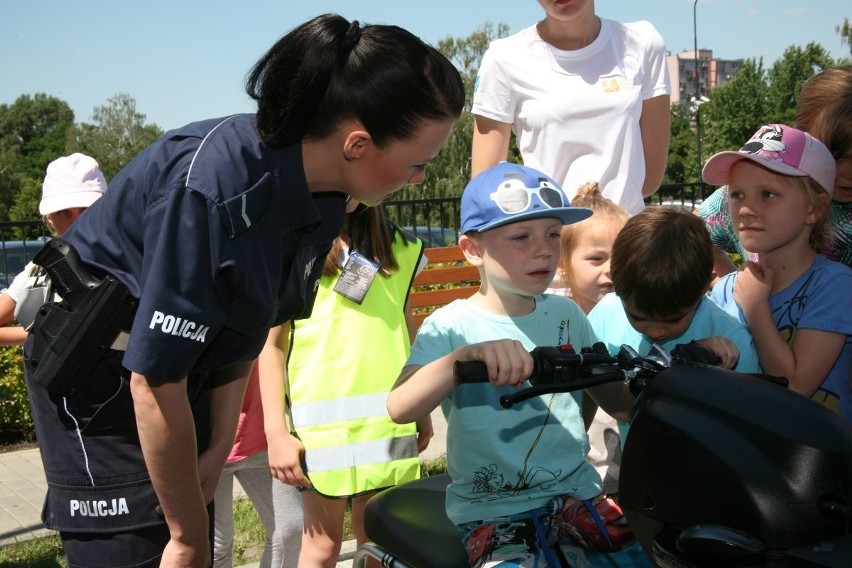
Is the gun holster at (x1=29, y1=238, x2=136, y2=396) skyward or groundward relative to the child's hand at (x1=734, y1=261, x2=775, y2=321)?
skyward

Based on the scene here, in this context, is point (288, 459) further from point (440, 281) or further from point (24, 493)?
point (440, 281)

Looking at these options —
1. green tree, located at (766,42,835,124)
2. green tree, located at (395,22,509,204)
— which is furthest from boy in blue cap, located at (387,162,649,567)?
green tree, located at (766,42,835,124)

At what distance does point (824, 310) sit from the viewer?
2492mm

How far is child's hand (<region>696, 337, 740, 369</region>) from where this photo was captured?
6.68ft

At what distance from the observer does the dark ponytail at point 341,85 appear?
6.15ft

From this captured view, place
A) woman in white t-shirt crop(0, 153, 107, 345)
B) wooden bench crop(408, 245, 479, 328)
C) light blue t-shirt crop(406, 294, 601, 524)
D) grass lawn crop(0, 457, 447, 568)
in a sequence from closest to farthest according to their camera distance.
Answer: light blue t-shirt crop(406, 294, 601, 524), woman in white t-shirt crop(0, 153, 107, 345), grass lawn crop(0, 457, 447, 568), wooden bench crop(408, 245, 479, 328)

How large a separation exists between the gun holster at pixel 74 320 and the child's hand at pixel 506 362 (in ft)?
2.54

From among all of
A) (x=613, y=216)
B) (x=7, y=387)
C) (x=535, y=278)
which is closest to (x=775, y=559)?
(x=535, y=278)

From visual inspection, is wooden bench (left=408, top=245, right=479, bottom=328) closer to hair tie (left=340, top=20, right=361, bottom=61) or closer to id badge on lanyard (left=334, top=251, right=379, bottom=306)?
id badge on lanyard (left=334, top=251, right=379, bottom=306)

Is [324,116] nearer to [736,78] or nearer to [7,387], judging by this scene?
[7,387]

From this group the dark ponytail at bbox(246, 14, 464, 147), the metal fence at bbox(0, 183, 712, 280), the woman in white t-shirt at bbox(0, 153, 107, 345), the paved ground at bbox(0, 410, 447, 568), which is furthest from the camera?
the metal fence at bbox(0, 183, 712, 280)

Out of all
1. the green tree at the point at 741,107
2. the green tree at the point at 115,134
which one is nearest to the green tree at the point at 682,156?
the green tree at the point at 741,107

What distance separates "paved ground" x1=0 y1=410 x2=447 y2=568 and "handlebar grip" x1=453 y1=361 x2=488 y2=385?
9.14ft

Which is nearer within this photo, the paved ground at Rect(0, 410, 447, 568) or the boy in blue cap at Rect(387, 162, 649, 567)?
the boy in blue cap at Rect(387, 162, 649, 567)
